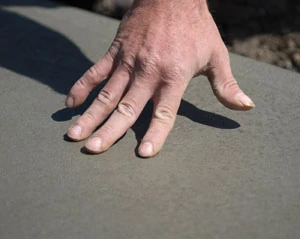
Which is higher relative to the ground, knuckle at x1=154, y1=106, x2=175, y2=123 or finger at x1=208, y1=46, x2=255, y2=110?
finger at x1=208, y1=46, x2=255, y2=110

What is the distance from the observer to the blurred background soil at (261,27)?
2787mm

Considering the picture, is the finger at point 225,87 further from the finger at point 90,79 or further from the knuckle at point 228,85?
the finger at point 90,79

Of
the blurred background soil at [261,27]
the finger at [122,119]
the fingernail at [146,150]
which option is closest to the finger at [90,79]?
the finger at [122,119]

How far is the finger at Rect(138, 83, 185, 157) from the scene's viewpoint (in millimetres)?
1549

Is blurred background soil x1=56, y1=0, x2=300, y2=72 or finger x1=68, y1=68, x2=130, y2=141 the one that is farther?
blurred background soil x1=56, y1=0, x2=300, y2=72

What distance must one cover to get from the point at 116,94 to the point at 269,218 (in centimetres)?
56

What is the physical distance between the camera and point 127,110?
5.24 ft

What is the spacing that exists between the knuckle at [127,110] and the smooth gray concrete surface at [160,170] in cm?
8

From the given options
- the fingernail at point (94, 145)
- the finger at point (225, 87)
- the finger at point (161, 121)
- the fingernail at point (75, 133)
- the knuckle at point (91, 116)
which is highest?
the finger at point (225, 87)

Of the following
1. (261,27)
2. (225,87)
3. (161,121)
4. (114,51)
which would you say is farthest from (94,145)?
(261,27)

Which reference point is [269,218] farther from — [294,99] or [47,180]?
[294,99]

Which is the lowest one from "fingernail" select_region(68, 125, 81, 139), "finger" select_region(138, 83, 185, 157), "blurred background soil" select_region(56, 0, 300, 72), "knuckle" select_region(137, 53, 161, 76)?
"blurred background soil" select_region(56, 0, 300, 72)

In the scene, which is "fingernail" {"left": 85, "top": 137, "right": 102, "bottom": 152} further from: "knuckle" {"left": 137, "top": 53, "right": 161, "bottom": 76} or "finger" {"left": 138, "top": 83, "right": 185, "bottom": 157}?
"knuckle" {"left": 137, "top": 53, "right": 161, "bottom": 76}

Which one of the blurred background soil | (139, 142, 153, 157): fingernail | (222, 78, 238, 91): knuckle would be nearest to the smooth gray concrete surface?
(139, 142, 153, 157): fingernail
